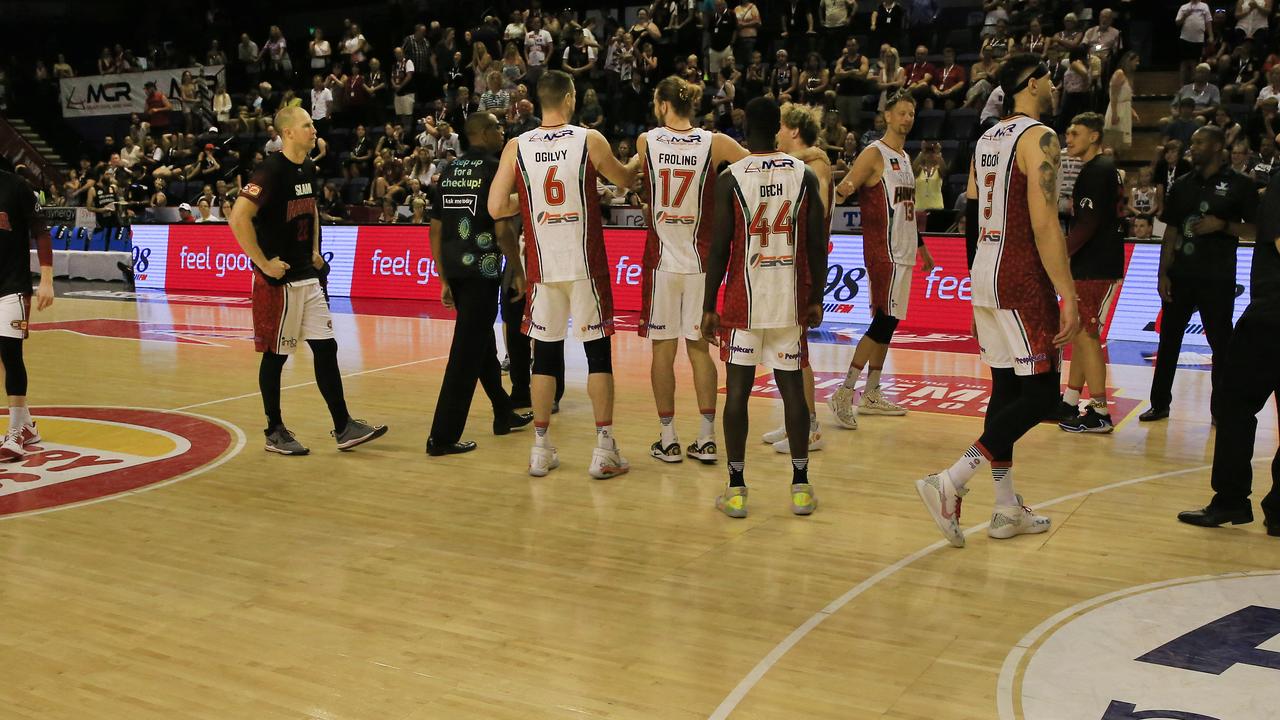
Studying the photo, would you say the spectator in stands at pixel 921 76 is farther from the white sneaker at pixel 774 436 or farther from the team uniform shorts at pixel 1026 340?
the team uniform shorts at pixel 1026 340

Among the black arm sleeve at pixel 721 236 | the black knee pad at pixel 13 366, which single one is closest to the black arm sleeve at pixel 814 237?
the black arm sleeve at pixel 721 236

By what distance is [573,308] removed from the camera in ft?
19.7

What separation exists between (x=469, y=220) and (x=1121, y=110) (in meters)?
11.3

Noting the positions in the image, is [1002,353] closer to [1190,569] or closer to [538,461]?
[1190,569]

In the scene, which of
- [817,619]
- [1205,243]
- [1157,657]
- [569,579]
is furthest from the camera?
[1205,243]

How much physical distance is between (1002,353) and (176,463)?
4718 millimetres

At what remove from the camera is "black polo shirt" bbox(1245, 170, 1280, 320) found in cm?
480

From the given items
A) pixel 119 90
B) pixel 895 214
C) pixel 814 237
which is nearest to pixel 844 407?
pixel 895 214

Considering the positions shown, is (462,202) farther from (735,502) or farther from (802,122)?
(735,502)

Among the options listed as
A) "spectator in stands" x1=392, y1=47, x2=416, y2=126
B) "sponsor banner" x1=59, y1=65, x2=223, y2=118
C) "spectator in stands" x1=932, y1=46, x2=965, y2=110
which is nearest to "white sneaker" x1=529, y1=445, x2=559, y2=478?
"spectator in stands" x1=932, y1=46, x2=965, y2=110

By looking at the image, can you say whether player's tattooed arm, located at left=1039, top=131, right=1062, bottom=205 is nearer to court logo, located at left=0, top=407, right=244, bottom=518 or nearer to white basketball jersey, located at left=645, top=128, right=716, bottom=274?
white basketball jersey, located at left=645, top=128, right=716, bottom=274

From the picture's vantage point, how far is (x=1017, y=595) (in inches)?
169

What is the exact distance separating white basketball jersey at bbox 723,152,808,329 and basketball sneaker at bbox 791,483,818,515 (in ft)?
2.65

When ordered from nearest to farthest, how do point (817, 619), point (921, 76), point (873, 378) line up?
point (817, 619), point (873, 378), point (921, 76)
